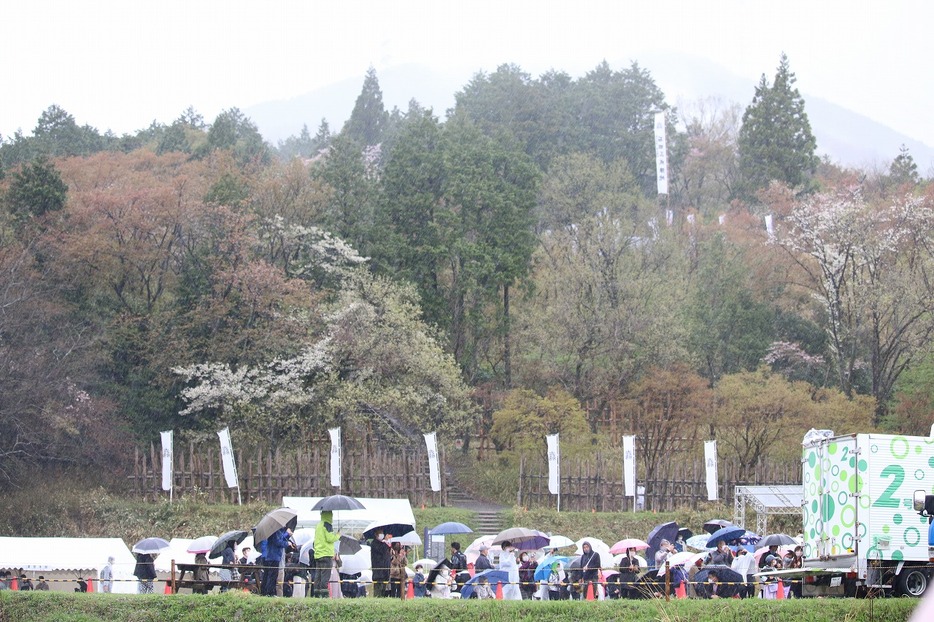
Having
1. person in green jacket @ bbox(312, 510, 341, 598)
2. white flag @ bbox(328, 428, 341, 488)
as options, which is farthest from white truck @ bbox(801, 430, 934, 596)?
white flag @ bbox(328, 428, 341, 488)

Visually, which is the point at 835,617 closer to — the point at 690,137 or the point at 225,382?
the point at 225,382

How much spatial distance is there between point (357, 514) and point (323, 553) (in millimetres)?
Answer: 9287

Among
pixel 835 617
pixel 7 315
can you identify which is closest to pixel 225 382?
pixel 7 315

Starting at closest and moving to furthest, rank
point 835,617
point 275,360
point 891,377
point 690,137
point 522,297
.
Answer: point 835,617, point 275,360, point 891,377, point 522,297, point 690,137

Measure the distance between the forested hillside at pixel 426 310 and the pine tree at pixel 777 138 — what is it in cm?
599

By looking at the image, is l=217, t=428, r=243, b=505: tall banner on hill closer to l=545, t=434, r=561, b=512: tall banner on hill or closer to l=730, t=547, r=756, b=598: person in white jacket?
l=545, t=434, r=561, b=512: tall banner on hill

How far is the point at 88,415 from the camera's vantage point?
3148 cm

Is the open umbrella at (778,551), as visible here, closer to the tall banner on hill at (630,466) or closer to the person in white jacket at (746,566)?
the person in white jacket at (746,566)

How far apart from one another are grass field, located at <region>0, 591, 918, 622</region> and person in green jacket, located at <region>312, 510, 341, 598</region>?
1.02 m

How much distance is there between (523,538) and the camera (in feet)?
59.4

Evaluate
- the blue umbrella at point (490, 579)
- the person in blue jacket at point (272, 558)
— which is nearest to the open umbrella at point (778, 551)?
the blue umbrella at point (490, 579)

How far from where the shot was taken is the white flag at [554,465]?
30.0m

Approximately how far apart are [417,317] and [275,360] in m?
5.74

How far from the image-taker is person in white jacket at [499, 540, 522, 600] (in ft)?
49.7
